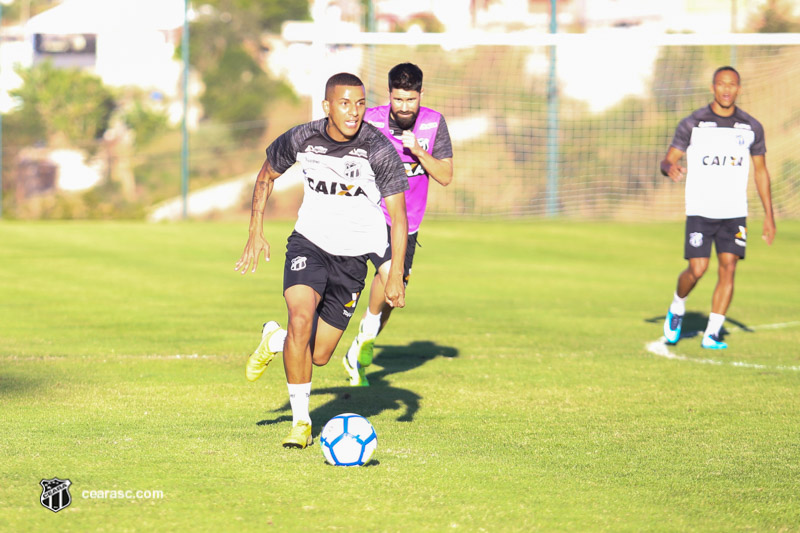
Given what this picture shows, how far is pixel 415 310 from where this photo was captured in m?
12.6

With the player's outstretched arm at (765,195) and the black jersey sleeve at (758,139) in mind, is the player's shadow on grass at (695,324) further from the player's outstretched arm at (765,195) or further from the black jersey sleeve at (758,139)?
the black jersey sleeve at (758,139)

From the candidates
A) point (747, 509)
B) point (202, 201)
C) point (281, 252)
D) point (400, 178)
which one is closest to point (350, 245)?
point (400, 178)

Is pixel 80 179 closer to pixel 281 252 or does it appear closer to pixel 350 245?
pixel 281 252

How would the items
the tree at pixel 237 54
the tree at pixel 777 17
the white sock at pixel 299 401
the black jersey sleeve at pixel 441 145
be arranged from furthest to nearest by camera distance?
the tree at pixel 237 54, the tree at pixel 777 17, the black jersey sleeve at pixel 441 145, the white sock at pixel 299 401

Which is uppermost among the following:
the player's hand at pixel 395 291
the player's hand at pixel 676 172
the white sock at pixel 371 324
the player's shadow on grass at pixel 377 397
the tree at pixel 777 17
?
the tree at pixel 777 17

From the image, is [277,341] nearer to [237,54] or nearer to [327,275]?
[327,275]

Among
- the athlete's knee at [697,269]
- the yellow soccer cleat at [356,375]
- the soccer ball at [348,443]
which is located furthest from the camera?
the athlete's knee at [697,269]

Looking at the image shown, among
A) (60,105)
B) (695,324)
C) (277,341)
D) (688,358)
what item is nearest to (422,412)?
(277,341)

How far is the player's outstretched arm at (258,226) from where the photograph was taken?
618 cm

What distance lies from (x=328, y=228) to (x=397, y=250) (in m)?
0.51

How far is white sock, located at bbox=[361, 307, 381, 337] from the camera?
805cm

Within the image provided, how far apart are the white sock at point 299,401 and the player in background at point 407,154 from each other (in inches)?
54.6

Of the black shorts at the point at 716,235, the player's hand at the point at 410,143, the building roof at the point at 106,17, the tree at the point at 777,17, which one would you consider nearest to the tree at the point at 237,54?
the building roof at the point at 106,17

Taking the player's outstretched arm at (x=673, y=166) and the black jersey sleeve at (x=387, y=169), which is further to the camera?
the player's outstretched arm at (x=673, y=166)
